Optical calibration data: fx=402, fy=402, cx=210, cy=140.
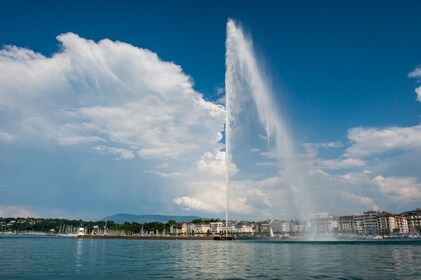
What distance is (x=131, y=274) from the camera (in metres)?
27.8

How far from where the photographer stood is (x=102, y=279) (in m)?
25.1

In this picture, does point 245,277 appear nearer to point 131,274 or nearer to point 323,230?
point 131,274

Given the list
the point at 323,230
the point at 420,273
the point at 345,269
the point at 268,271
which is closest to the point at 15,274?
the point at 268,271

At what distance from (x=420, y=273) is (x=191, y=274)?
51.5 feet

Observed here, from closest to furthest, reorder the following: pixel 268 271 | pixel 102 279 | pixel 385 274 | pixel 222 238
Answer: pixel 102 279 < pixel 385 274 < pixel 268 271 < pixel 222 238

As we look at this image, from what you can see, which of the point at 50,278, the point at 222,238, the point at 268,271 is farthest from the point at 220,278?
the point at 222,238

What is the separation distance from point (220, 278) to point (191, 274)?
331 cm

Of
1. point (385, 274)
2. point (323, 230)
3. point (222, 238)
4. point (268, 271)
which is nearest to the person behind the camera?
point (385, 274)

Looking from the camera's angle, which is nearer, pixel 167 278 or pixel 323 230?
pixel 167 278

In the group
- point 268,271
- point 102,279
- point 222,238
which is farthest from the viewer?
point 222,238

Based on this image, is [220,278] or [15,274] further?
[15,274]

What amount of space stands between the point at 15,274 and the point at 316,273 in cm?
2087

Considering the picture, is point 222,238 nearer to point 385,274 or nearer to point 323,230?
point 323,230

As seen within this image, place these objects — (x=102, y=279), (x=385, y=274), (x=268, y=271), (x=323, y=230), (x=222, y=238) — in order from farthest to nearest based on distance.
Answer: (x=323, y=230), (x=222, y=238), (x=268, y=271), (x=385, y=274), (x=102, y=279)
